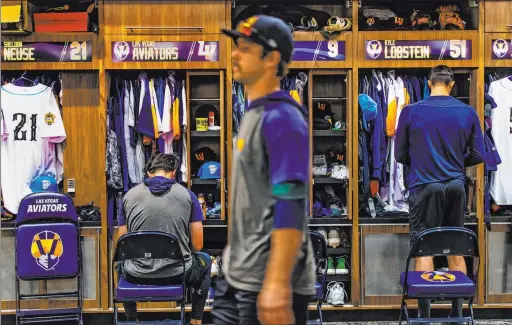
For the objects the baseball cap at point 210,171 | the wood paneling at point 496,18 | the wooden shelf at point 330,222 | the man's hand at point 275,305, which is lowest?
the wooden shelf at point 330,222

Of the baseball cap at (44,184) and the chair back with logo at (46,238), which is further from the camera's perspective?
the baseball cap at (44,184)

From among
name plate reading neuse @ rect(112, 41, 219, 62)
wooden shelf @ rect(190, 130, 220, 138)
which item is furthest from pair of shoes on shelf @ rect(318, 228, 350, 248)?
name plate reading neuse @ rect(112, 41, 219, 62)

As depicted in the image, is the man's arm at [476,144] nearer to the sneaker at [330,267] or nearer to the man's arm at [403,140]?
the man's arm at [403,140]

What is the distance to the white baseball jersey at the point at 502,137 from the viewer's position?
638 centimetres

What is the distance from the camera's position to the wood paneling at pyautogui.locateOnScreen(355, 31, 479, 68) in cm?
622

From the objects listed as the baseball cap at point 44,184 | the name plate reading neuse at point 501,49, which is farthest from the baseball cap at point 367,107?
the baseball cap at point 44,184

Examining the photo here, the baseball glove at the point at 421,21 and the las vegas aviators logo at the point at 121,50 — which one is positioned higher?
the baseball glove at the point at 421,21

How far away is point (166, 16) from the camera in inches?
244

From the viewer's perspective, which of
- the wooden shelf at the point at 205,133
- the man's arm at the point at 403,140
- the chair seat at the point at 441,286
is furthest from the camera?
the wooden shelf at the point at 205,133

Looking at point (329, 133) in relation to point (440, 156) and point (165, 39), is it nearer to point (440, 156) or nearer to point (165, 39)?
point (440, 156)

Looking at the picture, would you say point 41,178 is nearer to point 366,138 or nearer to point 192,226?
point 192,226

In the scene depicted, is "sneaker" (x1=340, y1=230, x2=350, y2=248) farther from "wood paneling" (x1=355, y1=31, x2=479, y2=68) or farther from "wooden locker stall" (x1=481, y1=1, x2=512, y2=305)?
"wood paneling" (x1=355, y1=31, x2=479, y2=68)

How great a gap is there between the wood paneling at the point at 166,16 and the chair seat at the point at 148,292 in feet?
7.54

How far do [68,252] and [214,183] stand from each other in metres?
1.29
